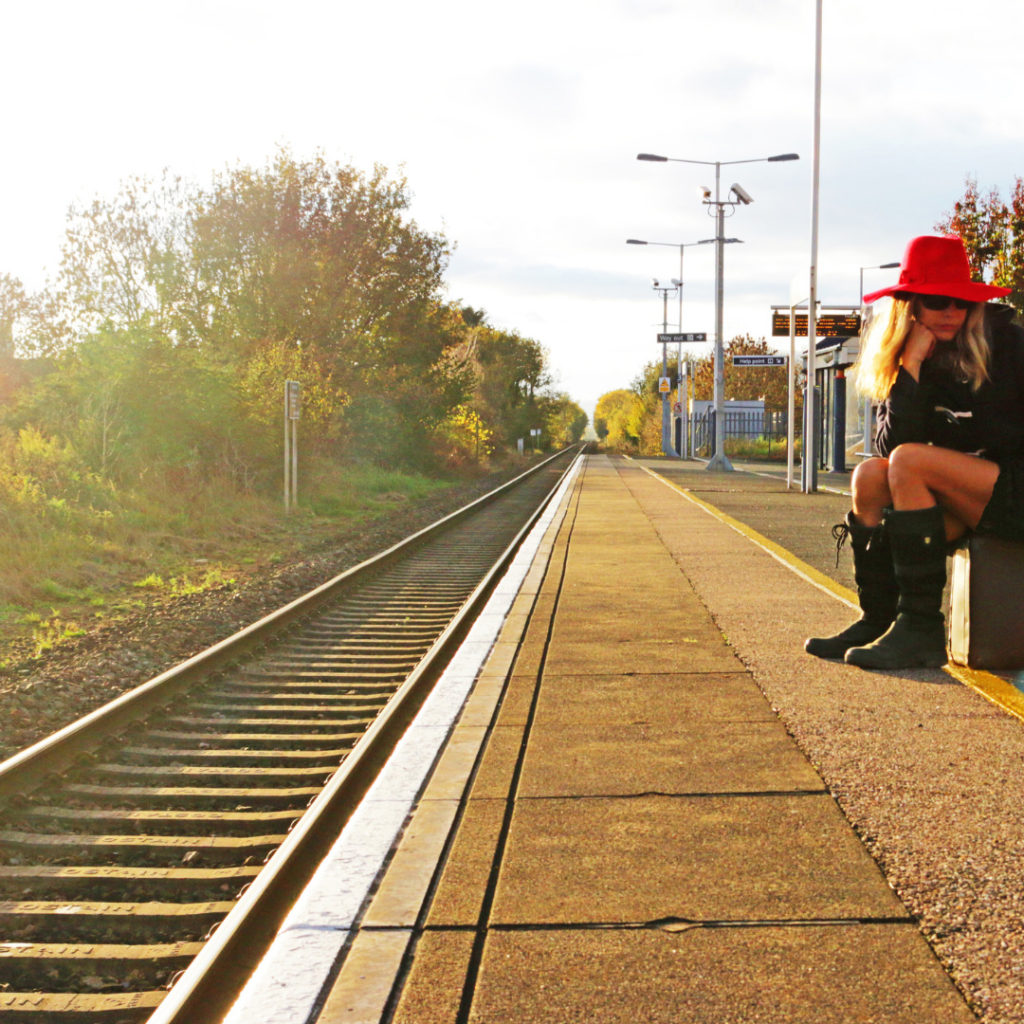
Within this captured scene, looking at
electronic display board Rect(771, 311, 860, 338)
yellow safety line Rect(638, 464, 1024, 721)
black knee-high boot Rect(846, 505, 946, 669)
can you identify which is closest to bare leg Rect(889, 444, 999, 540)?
black knee-high boot Rect(846, 505, 946, 669)

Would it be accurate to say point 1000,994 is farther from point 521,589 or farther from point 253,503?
point 253,503

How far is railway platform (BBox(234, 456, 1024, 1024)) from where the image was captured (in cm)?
247

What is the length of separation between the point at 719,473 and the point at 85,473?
68.3 feet

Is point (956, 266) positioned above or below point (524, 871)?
above

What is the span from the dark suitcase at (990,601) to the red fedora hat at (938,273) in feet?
3.36

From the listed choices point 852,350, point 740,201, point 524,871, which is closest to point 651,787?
point 524,871

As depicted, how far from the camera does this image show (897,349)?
15.8 feet

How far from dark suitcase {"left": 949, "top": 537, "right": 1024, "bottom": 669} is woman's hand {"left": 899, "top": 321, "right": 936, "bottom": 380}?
761 millimetres

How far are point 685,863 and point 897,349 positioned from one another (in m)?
2.61

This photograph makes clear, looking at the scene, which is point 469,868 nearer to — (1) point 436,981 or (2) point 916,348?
(1) point 436,981

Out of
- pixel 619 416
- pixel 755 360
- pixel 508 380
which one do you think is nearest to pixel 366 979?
pixel 755 360

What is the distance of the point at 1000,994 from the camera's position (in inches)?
94.7

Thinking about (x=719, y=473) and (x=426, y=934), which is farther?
(x=719, y=473)

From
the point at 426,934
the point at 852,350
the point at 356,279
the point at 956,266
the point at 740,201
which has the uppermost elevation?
the point at 740,201
